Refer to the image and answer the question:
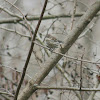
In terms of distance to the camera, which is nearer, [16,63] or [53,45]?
[53,45]

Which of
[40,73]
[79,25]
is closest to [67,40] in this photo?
[79,25]

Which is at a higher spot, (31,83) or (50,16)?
(50,16)

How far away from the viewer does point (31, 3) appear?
187 inches

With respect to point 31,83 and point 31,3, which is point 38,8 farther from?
point 31,83

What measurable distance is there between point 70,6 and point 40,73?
310 cm

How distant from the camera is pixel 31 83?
1470mm

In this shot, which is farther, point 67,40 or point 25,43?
point 25,43

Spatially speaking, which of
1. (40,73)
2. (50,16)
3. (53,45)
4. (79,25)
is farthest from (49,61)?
(50,16)

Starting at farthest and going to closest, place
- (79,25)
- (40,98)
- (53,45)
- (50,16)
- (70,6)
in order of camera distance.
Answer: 1. (70,6)
2. (40,98)
3. (50,16)
4. (53,45)
5. (79,25)

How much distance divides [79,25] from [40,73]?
0.40m

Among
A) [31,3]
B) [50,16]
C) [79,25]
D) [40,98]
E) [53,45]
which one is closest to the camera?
[79,25]

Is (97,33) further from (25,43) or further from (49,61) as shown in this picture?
(49,61)

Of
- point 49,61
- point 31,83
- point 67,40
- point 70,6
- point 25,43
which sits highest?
point 70,6

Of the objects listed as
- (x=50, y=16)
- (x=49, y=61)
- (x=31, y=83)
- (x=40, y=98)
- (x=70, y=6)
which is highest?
(x=70, y=6)
